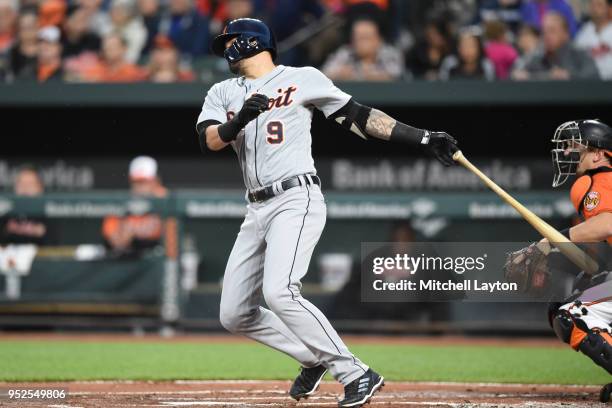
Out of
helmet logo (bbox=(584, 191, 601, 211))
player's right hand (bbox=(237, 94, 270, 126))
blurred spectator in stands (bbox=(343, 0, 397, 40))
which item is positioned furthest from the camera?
blurred spectator in stands (bbox=(343, 0, 397, 40))

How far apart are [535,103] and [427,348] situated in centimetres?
267

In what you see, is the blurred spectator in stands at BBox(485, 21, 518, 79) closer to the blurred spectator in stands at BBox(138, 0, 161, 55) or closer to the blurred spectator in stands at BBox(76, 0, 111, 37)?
the blurred spectator in stands at BBox(138, 0, 161, 55)

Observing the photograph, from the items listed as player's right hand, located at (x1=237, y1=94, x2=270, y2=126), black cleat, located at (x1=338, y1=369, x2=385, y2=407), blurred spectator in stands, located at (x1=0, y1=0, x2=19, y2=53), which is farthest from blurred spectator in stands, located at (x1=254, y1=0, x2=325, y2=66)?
black cleat, located at (x1=338, y1=369, x2=385, y2=407)

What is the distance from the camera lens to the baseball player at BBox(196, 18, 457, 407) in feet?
14.8

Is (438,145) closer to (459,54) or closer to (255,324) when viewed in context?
(255,324)

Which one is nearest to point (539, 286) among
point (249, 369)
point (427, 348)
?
point (249, 369)

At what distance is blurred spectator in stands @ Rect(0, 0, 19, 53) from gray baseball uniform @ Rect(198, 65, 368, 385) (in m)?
6.84

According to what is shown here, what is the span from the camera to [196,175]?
34.2 ft

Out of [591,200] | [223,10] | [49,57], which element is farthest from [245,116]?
[223,10]

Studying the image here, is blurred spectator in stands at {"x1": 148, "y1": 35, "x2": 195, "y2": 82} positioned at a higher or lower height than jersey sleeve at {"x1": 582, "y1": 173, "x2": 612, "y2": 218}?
higher

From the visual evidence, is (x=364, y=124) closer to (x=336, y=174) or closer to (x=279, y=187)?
(x=279, y=187)

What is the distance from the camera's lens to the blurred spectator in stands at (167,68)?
32.7 feet

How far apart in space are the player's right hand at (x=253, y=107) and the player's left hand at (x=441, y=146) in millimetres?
809

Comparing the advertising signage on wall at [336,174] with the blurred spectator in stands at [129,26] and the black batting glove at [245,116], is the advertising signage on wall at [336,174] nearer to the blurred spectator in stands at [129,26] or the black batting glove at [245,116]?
the blurred spectator in stands at [129,26]
